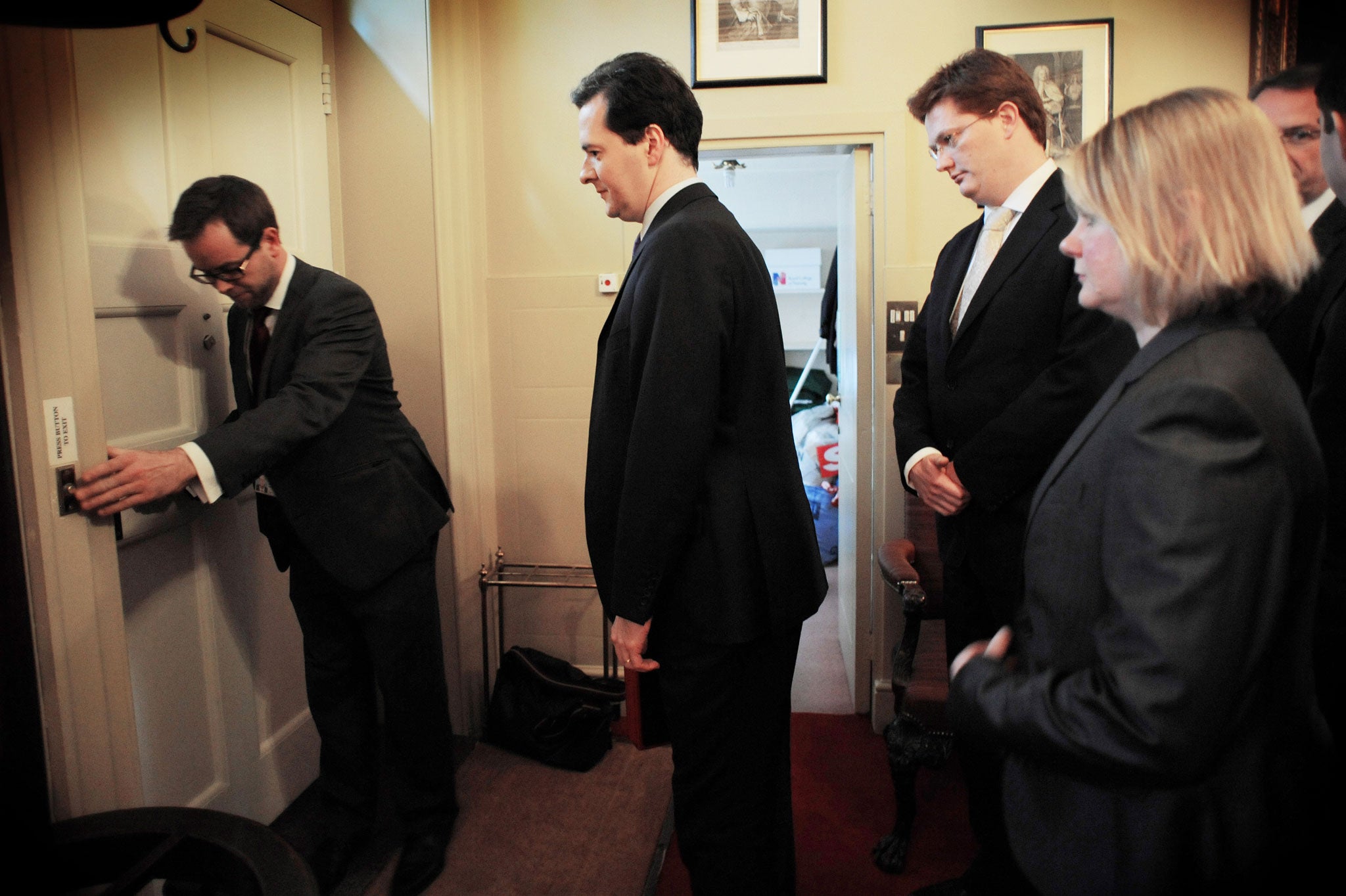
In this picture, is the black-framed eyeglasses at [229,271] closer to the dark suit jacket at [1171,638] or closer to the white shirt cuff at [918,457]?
the white shirt cuff at [918,457]

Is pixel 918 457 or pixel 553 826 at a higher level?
pixel 918 457

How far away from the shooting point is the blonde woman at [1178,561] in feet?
2.40

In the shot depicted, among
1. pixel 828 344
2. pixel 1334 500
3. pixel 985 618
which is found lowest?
pixel 985 618

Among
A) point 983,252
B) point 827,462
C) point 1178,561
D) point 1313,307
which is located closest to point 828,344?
point 827,462

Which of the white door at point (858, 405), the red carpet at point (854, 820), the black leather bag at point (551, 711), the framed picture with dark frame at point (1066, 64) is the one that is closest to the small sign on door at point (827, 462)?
the white door at point (858, 405)

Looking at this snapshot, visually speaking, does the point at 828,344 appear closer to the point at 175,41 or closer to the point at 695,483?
the point at 695,483

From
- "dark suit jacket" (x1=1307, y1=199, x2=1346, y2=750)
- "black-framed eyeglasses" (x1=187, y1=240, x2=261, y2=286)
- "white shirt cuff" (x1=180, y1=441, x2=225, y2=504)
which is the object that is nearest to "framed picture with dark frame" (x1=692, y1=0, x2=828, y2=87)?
"black-framed eyeglasses" (x1=187, y1=240, x2=261, y2=286)

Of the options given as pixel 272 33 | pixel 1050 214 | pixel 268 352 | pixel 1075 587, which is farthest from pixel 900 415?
pixel 272 33

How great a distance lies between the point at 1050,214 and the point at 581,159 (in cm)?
166

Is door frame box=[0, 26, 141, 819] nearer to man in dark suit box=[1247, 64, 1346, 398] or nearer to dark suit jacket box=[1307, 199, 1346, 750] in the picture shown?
dark suit jacket box=[1307, 199, 1346, 750]

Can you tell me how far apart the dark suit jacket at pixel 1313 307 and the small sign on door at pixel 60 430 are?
1.87 metres

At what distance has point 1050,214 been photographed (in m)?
1.65

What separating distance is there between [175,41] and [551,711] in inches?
80.7

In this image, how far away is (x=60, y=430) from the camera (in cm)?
129
